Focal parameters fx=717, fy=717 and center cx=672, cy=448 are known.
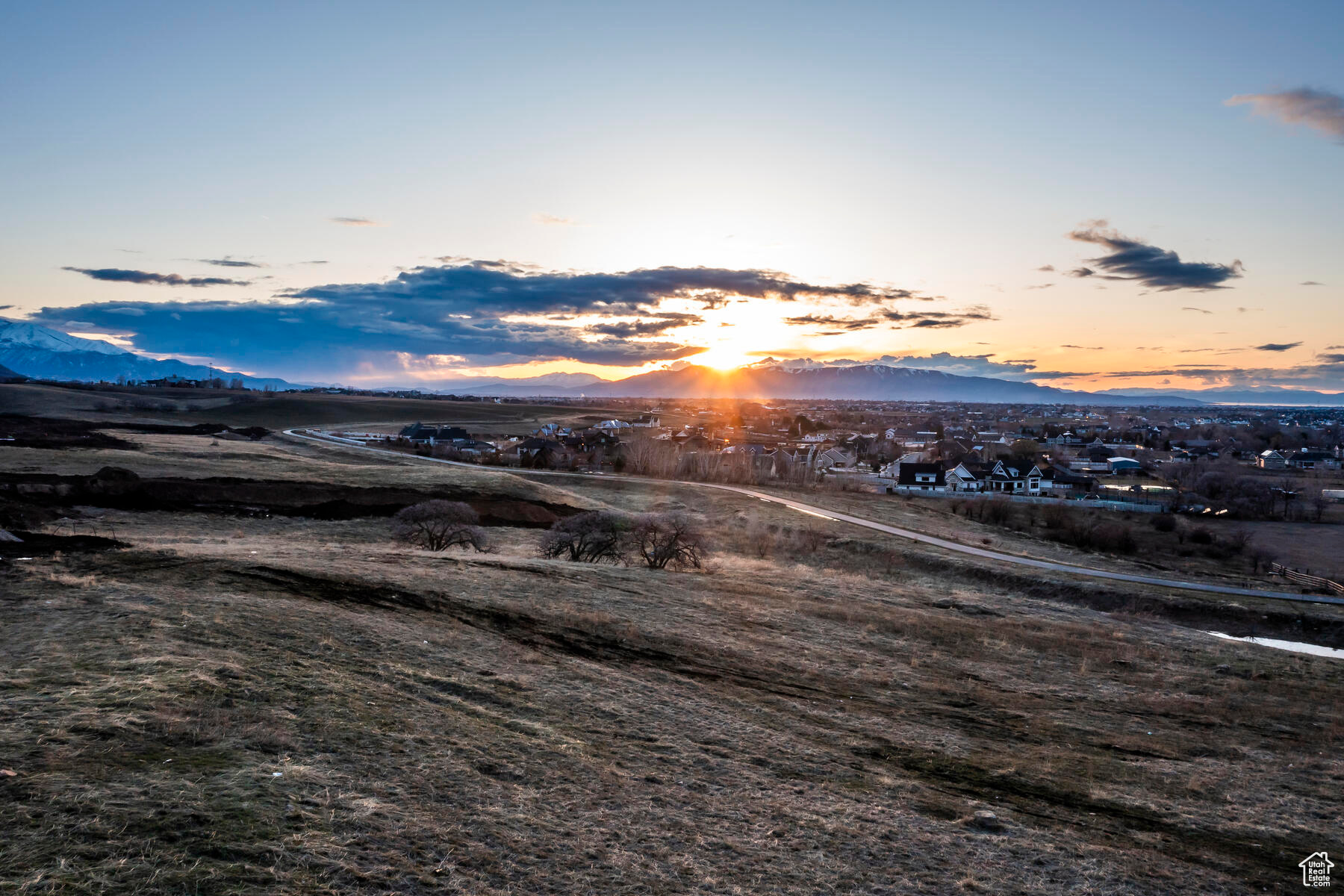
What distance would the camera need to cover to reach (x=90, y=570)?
1582 cm

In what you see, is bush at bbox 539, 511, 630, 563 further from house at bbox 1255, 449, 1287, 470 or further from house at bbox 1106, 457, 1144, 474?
house at bbox 1255, 449, 1287, 470

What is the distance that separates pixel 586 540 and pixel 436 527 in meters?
6.22

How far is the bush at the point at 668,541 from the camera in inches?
1113

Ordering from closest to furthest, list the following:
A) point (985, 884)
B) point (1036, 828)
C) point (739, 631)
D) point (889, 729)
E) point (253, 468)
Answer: point (985, 884) < point (1036, 828) < point (889, 729) < point (739, 631) < point (253, 468)

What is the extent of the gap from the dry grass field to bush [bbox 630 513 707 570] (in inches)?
233

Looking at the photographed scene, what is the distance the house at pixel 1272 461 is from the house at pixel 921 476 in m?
63.4

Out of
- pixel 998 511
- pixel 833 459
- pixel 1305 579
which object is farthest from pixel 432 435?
pixel 1305 579

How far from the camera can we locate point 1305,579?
1603 inches

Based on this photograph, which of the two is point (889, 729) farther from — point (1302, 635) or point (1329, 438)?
point (1329, 438)

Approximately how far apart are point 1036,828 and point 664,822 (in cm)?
492

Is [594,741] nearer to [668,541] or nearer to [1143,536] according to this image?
[668,541]

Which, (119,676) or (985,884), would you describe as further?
(119,676)

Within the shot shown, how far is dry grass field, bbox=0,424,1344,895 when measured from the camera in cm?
680

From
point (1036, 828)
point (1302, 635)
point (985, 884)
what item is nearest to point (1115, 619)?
point (1302, 635)
